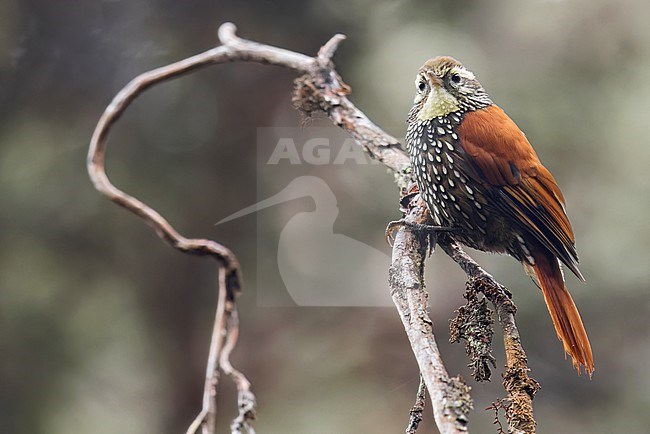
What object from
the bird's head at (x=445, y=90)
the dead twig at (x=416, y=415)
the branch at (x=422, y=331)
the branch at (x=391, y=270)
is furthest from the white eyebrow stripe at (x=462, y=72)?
the dead twig at (x=416, y=415)

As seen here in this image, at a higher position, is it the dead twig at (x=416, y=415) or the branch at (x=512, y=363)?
the branch at (x=512, y=363)

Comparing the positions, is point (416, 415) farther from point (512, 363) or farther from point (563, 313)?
point (563, 313)

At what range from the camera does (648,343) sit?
11.1 ft

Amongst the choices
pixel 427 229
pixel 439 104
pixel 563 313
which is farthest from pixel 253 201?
pixel 563 313

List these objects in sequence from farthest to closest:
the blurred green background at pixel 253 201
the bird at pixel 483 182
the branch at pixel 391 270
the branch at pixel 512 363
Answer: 1. the blurred green background at pixel 253 201
2. the bird at pixel 483 182
3. the branch at pixel 512 363
4. the branch at pixel 391 270

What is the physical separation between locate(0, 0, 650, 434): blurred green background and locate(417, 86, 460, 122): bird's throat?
1.50 meters

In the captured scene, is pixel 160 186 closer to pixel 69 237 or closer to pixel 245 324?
pixel 69 237

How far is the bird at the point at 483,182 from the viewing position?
1.68 metres

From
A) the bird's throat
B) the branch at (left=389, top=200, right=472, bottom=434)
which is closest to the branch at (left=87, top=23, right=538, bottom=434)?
the branch at (left=389, top=200, right=472, bottom=434)

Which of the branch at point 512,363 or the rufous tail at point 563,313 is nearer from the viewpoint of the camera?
the branch at point 512,363

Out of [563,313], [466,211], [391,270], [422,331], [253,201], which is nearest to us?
[422,331]

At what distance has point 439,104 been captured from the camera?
5.77 ft

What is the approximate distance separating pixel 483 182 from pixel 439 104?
22cm

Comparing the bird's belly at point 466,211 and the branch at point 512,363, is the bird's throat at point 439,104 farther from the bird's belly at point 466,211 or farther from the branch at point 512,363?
the branch at point 512,363
